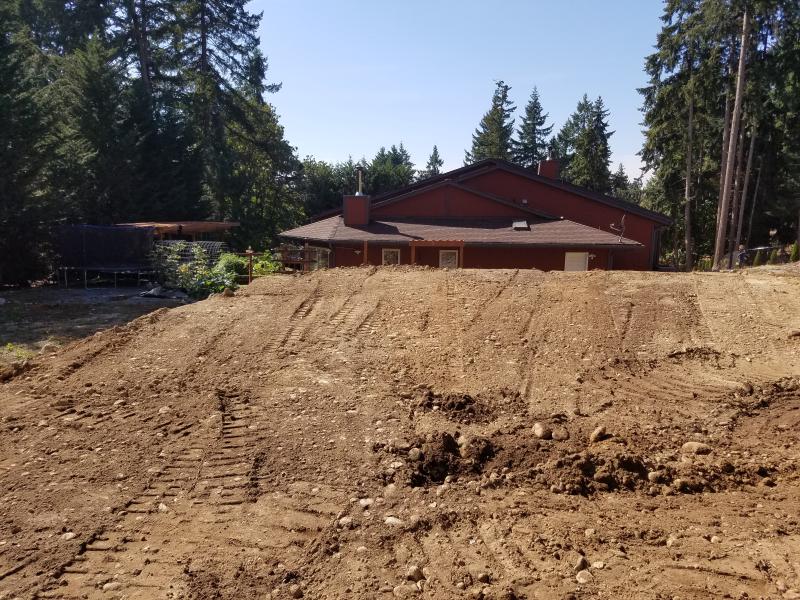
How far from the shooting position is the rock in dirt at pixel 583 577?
3666mm

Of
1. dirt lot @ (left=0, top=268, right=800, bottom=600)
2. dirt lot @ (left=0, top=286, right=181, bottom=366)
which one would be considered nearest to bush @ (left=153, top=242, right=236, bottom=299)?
dirt lot @ (left=0, top=286, right=181, bottom=366)

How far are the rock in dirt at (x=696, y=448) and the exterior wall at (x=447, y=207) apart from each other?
18444 mm

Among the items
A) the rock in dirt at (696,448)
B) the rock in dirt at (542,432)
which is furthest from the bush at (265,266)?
the rock in dirt at (696,448)

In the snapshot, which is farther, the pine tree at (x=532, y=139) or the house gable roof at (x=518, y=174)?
the pine tree at (x=532, y=139)

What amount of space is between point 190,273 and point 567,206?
14782 millimetres

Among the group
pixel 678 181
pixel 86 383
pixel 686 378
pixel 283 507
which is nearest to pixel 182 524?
pixel 283 507

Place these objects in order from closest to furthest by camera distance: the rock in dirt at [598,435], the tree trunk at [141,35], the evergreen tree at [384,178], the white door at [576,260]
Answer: the rock in dirt at [598,435] → the white door at [576,260] → the tree trunk at [141,35] → the evergreen tree at [384,178]

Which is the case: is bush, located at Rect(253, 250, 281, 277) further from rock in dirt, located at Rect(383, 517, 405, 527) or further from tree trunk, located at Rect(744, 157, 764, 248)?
tree trunk, located at Rect(744, 157, 764, 248)

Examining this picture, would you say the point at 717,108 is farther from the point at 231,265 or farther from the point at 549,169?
the point at 231,265

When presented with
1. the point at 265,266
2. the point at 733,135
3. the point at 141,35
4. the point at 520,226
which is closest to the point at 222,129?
the point at 141,35

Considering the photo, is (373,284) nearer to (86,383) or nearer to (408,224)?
(86,383)

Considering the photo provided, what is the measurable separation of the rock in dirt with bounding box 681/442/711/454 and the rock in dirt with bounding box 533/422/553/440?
4.00ft

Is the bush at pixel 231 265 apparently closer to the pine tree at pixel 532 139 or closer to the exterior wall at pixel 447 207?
the exterior wall at pixel 447 207

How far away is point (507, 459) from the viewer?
5.36 metres
